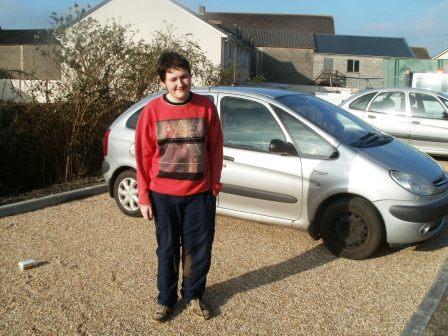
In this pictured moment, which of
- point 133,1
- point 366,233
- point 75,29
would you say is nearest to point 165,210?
point 366,233

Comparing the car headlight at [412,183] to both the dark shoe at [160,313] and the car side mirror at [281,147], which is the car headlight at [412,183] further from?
the dark shoe at [160,313]

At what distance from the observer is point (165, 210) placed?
373 cm

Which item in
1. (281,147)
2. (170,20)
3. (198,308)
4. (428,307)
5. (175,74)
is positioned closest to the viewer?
(175,74)

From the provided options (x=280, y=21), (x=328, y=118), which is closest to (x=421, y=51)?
(x=280, y=21)

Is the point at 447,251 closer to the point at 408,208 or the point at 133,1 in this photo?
the point at 408,208

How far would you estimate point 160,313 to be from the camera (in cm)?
385

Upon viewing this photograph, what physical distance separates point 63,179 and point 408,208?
5607mm

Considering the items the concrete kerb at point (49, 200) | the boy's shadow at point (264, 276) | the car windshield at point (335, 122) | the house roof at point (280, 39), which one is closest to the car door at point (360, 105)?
the car windshield at point (335, 122)

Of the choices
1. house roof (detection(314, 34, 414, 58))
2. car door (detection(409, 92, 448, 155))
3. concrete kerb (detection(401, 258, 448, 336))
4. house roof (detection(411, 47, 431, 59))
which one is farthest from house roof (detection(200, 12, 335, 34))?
concrete kerb (detection(401, 258, 448, 336))

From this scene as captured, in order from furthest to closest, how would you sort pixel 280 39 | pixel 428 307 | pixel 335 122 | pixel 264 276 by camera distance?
pixel 280 39, pixel 335 122, pixel 264 276, pixel 428 307

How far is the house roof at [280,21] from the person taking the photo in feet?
268

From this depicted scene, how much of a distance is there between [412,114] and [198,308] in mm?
8134

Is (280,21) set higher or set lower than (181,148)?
higher

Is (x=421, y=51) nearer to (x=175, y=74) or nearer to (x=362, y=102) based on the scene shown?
(x=362, y=102)
